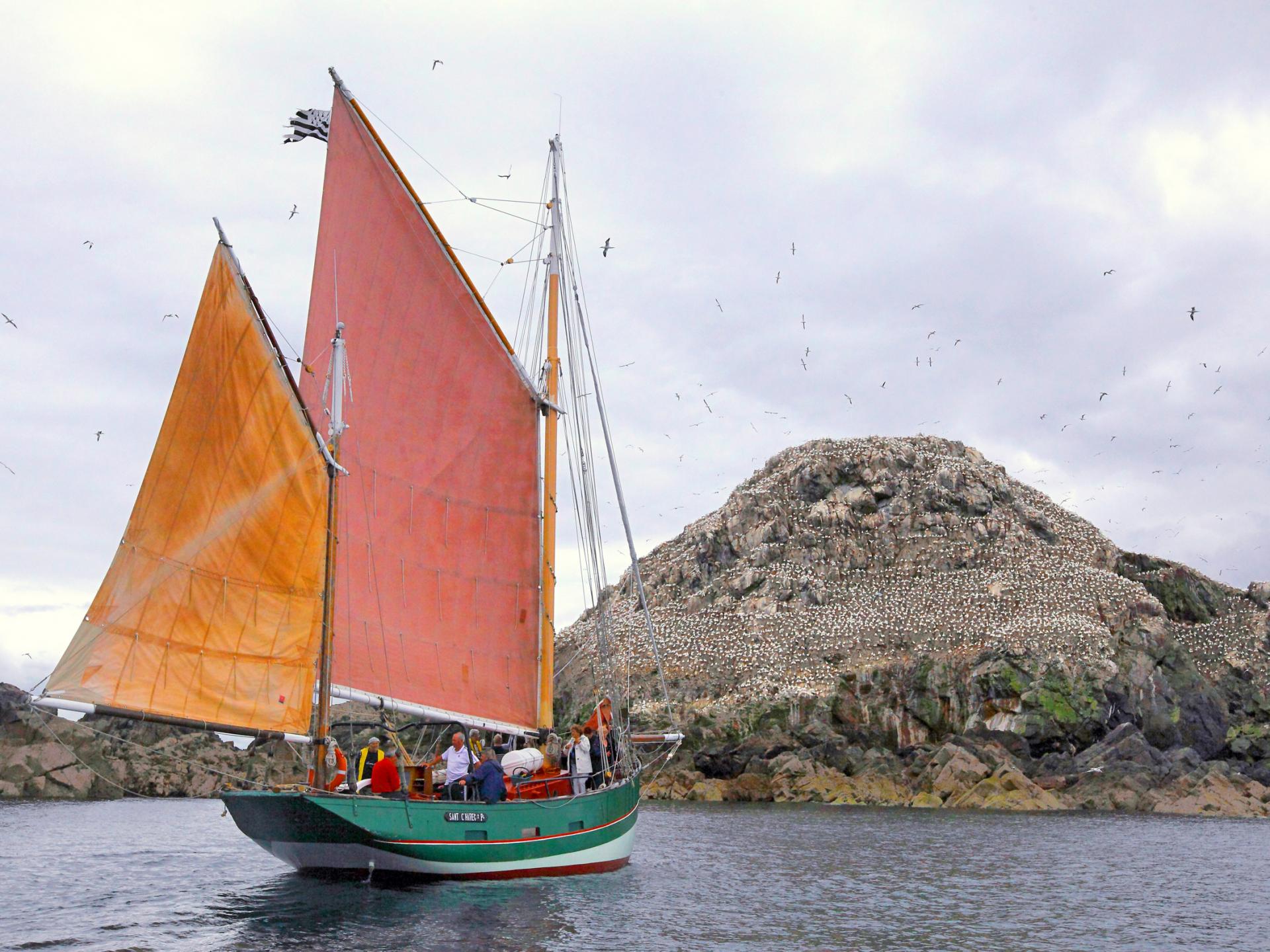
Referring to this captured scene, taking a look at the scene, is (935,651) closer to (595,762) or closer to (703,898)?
(595,762)

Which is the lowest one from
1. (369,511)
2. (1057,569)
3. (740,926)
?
(740,926)

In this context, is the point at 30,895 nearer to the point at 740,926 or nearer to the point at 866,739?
the point at 740,926

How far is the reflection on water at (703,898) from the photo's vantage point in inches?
795

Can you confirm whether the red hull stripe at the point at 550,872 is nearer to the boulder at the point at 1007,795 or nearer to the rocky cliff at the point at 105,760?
the boulder at the point at 1007,795

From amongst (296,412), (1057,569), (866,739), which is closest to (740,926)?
(296,412)

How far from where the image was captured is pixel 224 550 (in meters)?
21.5

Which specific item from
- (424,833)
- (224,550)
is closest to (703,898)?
(424,833)

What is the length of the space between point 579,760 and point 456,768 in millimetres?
3593

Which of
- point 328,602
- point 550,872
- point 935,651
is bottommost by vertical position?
point 550,872

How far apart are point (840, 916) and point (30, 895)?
17.6 meters

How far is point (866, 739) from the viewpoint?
244ft

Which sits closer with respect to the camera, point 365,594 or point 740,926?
point 740,926

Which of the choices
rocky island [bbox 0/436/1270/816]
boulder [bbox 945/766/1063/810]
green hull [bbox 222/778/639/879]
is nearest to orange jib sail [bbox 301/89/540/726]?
green hull [bbox 222/778/639/879]

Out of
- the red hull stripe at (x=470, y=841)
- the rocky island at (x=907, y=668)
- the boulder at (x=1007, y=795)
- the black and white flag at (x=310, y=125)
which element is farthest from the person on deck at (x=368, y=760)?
the boulder at (x=1007, y=795)
